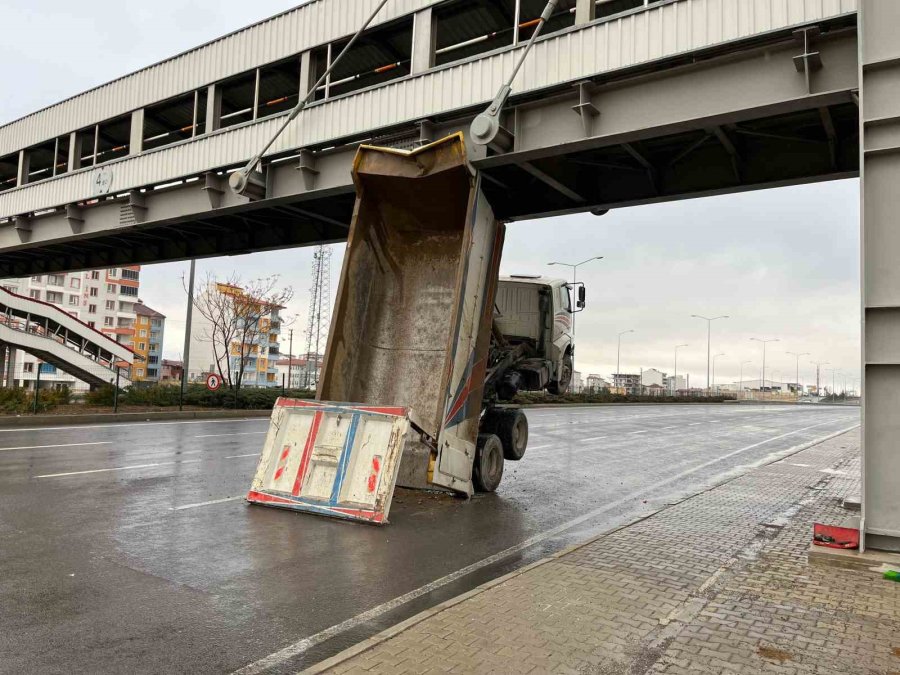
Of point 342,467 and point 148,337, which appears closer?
point 342,467

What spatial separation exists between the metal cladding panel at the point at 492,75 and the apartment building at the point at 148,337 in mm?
93283

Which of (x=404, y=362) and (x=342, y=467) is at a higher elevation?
(x=404, y=362)

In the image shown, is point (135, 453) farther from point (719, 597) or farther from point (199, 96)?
point (719, 597)

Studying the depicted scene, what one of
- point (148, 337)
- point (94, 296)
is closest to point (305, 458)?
point (94, 296)

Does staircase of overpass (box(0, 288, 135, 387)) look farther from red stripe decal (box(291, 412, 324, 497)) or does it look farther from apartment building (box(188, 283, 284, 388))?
red stripe decal (box(291, 412, 324, 497))

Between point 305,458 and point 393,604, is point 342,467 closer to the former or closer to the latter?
point 305,458

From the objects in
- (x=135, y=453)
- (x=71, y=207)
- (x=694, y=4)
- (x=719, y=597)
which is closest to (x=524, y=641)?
(x=719, y=597)

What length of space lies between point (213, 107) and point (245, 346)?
79.7 feet

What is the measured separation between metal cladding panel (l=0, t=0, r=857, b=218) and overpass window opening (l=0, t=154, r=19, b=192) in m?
8.66

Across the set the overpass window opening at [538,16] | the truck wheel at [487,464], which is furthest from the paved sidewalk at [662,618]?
the overpass window opening at [538,16]

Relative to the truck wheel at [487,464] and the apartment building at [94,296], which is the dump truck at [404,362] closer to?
the truck wheel at [487,464]

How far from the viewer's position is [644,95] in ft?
30.4

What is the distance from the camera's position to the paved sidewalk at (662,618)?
12.6ft

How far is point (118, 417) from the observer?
69.1 ft
